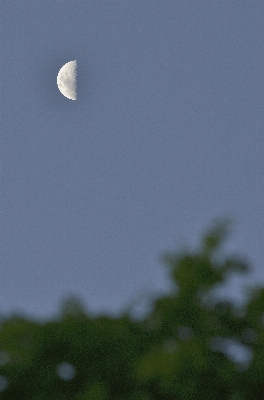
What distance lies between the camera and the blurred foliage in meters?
8.23

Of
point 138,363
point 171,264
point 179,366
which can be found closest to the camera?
point 179,366

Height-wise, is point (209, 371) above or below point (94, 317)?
below

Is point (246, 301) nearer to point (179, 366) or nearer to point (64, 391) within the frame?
point (179, 366)

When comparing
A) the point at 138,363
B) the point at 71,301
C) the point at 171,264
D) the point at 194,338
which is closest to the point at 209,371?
the point at 194,338

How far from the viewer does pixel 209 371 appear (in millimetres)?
7988

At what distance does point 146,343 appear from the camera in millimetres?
8648

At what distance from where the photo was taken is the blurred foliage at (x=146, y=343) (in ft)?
27.0

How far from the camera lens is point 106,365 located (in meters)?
8.55

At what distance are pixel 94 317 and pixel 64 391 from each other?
1.15m

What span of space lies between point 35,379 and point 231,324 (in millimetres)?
2930

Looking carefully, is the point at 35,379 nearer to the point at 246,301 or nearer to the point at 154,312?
the point at 154,312

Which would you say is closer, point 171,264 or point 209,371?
point 209,371

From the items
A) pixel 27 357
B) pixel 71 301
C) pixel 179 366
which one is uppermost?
pixel 71 301

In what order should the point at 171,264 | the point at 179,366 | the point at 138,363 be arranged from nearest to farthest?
the point at 179,366, the point at 138,363, the point at 171,264
